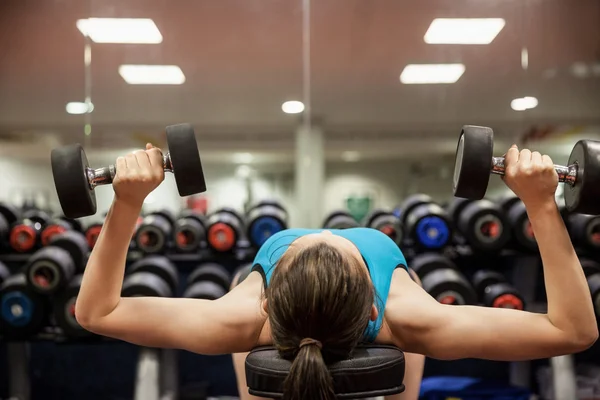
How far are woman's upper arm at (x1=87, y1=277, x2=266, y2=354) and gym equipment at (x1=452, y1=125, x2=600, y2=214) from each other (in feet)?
1.62

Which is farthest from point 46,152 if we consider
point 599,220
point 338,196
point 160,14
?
point 599,220

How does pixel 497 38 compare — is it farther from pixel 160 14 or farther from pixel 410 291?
pixel 410 291

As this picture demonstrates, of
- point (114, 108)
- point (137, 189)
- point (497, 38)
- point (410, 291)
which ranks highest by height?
point (497, 38)

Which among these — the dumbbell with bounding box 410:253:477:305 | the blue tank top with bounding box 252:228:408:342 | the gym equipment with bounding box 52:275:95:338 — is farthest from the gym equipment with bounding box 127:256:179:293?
the blue tank top with bounding box 252:228:408:342

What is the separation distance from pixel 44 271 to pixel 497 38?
3541 mm

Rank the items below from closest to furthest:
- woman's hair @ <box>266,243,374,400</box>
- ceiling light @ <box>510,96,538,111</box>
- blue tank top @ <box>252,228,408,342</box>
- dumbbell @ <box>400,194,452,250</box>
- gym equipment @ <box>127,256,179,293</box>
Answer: woman's hair @ <box>266,243,374,400</box>
blue tank top @ <box>252,228,408,342</box>
gym equipment @ <box>127,256,179,293</box>
dumbbell @ <box>400,194,452,250</box>
ceiling light @ <box>510,96,538,111</box>

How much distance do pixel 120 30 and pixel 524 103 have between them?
3.23 metres

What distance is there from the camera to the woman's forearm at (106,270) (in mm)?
1037

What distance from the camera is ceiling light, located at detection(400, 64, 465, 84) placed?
169 inches

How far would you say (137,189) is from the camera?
1034mm

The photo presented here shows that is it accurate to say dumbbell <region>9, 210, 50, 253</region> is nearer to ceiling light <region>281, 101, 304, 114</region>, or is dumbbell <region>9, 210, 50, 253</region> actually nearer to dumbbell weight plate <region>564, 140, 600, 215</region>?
ceiling light <region>281, 101, 304, 114</region>

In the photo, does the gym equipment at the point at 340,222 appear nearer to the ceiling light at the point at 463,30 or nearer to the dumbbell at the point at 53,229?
the dumbbell at the point at 53,229

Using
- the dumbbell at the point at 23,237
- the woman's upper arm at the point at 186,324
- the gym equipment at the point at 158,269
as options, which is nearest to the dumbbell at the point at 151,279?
the gym equipment at the point at 158,269

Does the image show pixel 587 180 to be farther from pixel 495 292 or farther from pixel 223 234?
pixel 223 234
